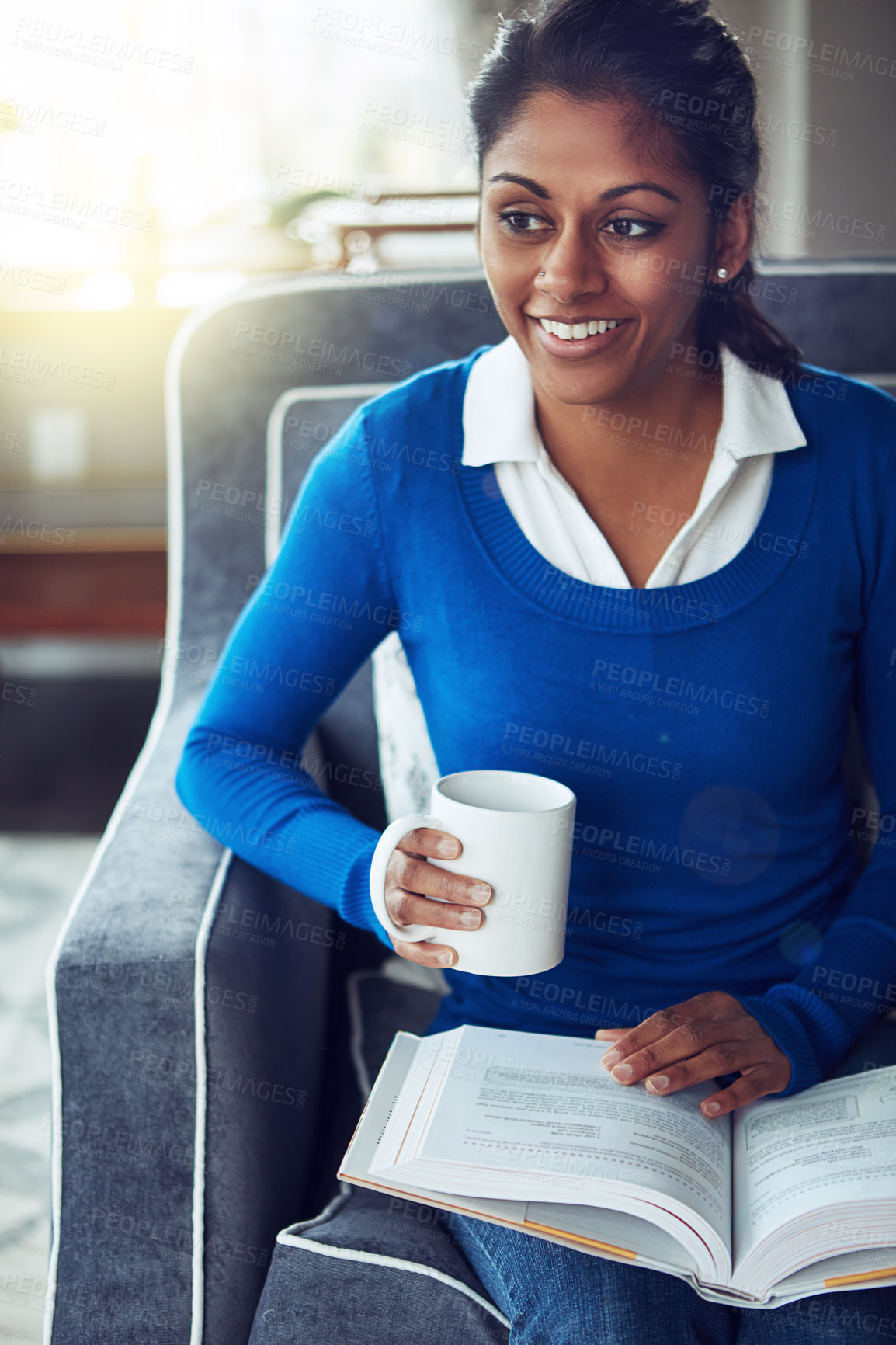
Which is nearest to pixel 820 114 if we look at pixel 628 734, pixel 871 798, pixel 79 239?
pixel 79 239

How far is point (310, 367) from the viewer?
4.29 ft

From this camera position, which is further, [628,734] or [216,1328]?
[628,734]

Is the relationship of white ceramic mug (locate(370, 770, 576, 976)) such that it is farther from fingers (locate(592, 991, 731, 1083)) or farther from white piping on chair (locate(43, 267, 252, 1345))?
white piping on chair (locate(43, 267, 252, 1345))

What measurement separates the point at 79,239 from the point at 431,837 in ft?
9.20

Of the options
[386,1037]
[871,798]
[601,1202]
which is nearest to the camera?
[601,1202]

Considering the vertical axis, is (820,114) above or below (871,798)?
above

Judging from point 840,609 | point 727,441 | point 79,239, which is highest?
point 79,239

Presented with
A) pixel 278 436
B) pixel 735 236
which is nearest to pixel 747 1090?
pixel 735 236

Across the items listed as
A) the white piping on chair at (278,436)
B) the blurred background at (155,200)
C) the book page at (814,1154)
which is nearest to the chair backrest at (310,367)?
the white piping on chair at (278,436)

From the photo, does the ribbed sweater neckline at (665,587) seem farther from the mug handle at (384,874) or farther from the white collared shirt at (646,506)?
the mug handle at (384,874)

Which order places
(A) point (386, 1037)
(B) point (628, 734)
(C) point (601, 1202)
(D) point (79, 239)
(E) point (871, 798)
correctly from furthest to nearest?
(D) point (79, 239)
(E) point (871, 798)
(A) point (386, 1037)
(B) point (628, 734)
(C) point (601, 1202)

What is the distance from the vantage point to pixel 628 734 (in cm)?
93

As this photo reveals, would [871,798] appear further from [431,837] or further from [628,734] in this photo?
[431,837]

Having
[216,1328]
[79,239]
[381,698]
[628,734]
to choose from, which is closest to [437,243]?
[79,239]
